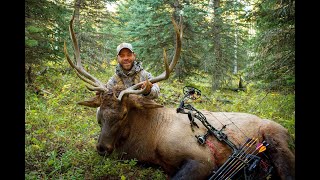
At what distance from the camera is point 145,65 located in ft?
45.8

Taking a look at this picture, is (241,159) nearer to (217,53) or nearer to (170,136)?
(170,136)

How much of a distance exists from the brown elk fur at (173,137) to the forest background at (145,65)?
286mm

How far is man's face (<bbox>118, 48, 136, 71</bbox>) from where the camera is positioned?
570 centimetres

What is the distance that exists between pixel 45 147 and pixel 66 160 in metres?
0.65

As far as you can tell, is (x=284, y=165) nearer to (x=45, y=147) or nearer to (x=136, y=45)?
(x=45, y=147)

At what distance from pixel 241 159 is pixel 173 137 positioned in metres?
1.08

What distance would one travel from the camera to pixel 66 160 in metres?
4.08

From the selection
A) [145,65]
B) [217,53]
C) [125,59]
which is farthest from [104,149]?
[217,53]

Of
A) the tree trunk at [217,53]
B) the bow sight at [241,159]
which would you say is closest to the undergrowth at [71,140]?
the bow sight at [241,159]

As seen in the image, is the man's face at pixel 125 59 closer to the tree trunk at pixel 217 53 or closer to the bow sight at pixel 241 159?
the bow sight at pixel 241 159

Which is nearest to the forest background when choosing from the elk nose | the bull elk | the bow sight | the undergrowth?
the undergrowth

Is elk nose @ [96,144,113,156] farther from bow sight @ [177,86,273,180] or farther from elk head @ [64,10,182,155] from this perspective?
bow sight @ [177,86,273,180]

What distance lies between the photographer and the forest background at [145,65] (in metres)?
4.23
